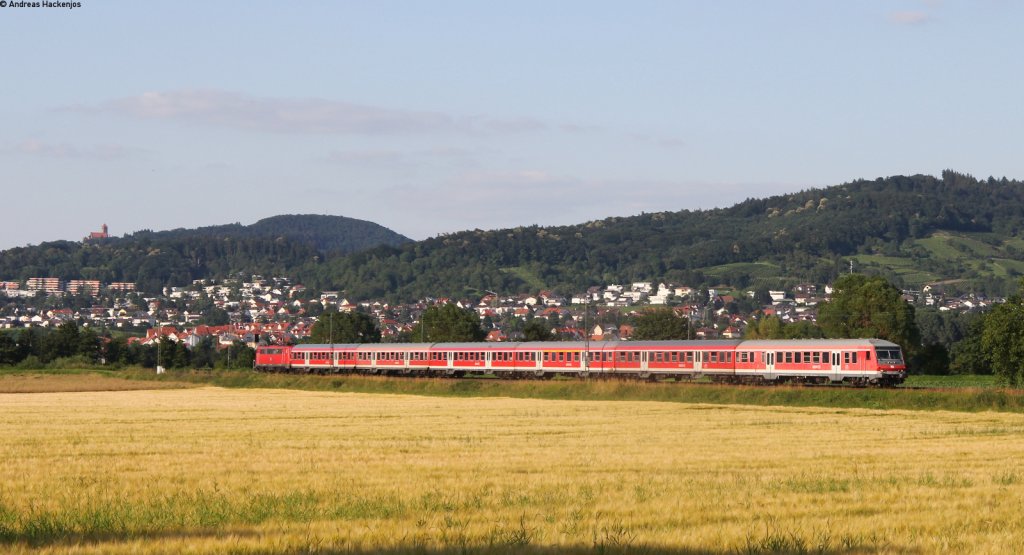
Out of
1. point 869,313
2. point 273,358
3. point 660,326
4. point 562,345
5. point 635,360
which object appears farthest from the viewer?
point 660,326

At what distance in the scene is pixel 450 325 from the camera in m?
146

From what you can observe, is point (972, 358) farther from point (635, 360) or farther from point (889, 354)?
point (889, 354)

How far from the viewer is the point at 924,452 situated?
3259 cm

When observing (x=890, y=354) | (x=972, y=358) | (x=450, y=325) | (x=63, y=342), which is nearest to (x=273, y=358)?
(x=450, y=325)

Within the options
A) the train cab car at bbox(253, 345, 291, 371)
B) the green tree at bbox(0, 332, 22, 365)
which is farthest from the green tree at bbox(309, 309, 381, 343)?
the train cab car at bbox(253, 345, 291, 371)

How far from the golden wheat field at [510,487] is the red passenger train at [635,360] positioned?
22.4 metres

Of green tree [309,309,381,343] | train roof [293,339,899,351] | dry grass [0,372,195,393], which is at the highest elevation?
green tree [309,309,381,343]

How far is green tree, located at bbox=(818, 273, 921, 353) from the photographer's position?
373 ft

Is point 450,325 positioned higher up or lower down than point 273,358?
higher up

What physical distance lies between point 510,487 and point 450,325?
123 metres

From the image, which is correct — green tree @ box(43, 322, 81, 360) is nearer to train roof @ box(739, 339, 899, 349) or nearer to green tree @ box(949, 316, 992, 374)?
green tree @ box(949, 316, 992, 374)

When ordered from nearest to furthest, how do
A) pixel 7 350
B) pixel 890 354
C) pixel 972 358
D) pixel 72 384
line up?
1. pixel 890 354
2. pixel 72 384
3. pixel 972 358
4. pixel 7 350

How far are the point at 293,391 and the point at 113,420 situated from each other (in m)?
39.6

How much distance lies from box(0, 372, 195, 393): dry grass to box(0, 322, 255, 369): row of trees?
3697 cm
